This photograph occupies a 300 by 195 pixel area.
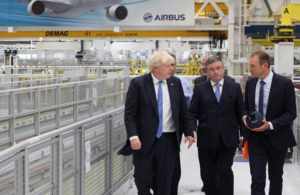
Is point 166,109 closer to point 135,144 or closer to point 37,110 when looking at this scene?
point 135,144

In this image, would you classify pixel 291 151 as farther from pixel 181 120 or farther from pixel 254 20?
pixel 254 20

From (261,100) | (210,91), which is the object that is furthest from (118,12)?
(261,100)

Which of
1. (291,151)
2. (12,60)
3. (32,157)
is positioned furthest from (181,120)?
→ (12,60)

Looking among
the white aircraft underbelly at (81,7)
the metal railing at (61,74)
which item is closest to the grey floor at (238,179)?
the metal railing at (61,74)

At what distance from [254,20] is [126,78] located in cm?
778

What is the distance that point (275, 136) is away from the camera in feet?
12.1

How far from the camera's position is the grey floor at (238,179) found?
5.21m

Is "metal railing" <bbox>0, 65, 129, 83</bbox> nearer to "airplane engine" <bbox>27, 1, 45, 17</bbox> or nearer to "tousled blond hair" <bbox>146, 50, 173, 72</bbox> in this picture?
"airplane engine" <bbox>27, 1, 45, 17</bbox>

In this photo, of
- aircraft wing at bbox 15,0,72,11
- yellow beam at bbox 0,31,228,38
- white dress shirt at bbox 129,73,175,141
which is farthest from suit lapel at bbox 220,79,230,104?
yellow beam at bbox 0,31,228,38

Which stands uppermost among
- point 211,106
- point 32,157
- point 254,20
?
point 254,20

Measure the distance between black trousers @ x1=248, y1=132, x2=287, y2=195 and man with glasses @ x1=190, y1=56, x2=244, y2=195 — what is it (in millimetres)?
228

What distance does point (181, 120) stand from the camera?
366 centimetres

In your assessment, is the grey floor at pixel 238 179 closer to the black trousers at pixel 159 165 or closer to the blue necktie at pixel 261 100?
the black trousers at pixel 159 165

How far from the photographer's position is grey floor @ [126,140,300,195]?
5211 millimetres
